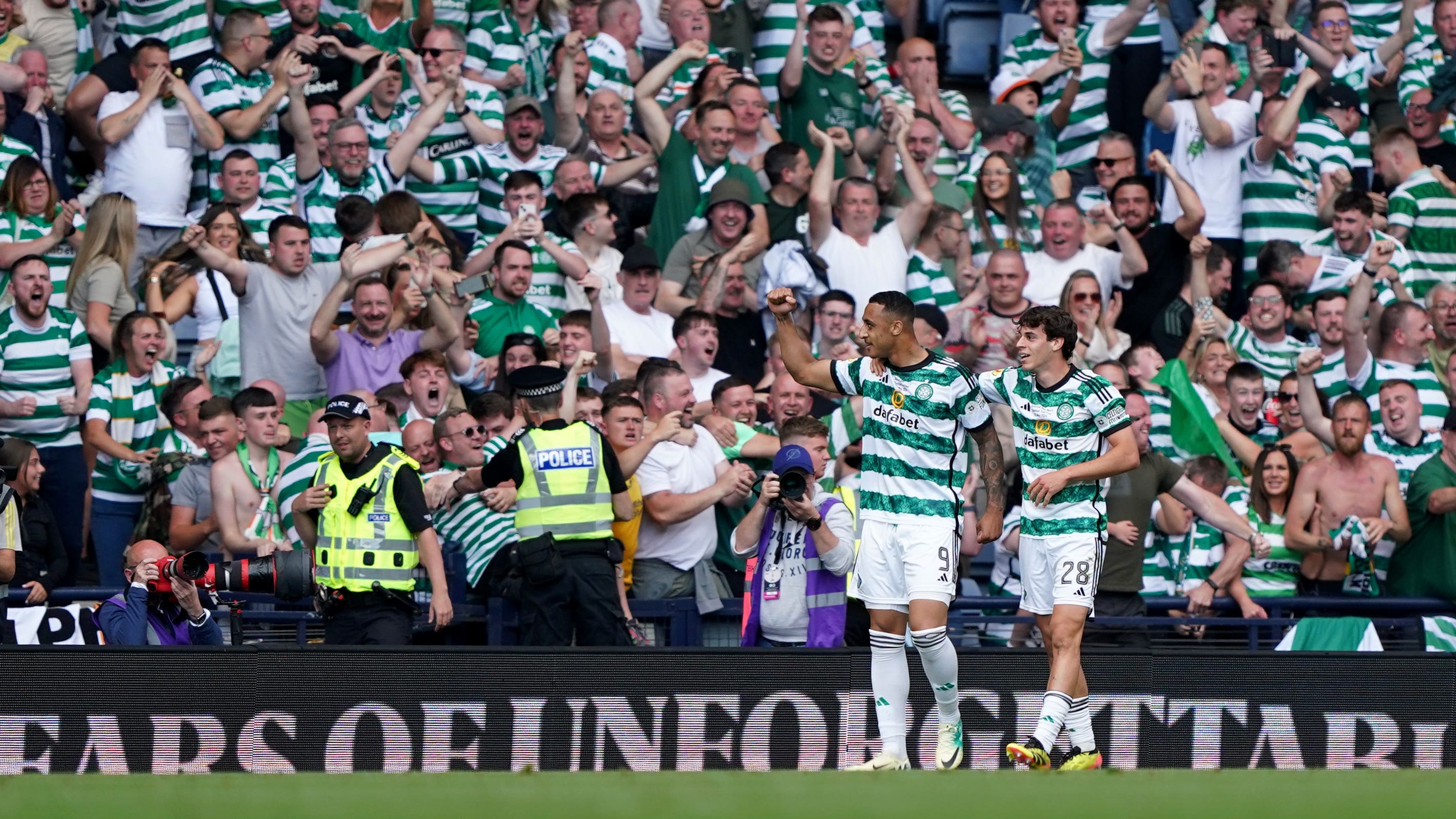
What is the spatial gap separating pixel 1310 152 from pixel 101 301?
8.76 metres

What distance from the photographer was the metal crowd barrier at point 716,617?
33.6 feet

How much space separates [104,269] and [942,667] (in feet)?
20.3

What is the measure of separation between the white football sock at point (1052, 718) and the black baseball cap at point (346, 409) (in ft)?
11.7

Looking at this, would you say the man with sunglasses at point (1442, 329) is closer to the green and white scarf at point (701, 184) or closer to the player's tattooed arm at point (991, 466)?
the green and white scarf at point (701, 184)

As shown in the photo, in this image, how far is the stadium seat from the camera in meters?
17.7

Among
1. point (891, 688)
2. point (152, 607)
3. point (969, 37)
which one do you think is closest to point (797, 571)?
point (891, 688)

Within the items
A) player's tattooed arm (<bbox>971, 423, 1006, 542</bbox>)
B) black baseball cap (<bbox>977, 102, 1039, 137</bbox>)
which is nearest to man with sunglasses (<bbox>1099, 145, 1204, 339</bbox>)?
black baseball cap (<bbox>977, 102, 1039, 137</bbox>)

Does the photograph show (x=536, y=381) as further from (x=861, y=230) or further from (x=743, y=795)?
(x=743, y=795)

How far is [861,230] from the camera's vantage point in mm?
13180

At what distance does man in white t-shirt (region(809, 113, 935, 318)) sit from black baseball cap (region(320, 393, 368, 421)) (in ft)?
13.9

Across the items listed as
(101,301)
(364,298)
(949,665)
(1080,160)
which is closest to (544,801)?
(949,665)

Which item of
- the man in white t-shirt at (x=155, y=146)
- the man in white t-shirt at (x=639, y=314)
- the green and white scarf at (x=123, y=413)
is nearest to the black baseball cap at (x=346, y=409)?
the green and white scarf at (x=123, y=413)

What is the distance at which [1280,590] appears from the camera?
11297 millimetres

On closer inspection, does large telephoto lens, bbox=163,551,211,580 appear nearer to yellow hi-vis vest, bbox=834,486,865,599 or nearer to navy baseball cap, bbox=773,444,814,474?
navy baseball cap, bbox=773,444,814,474
